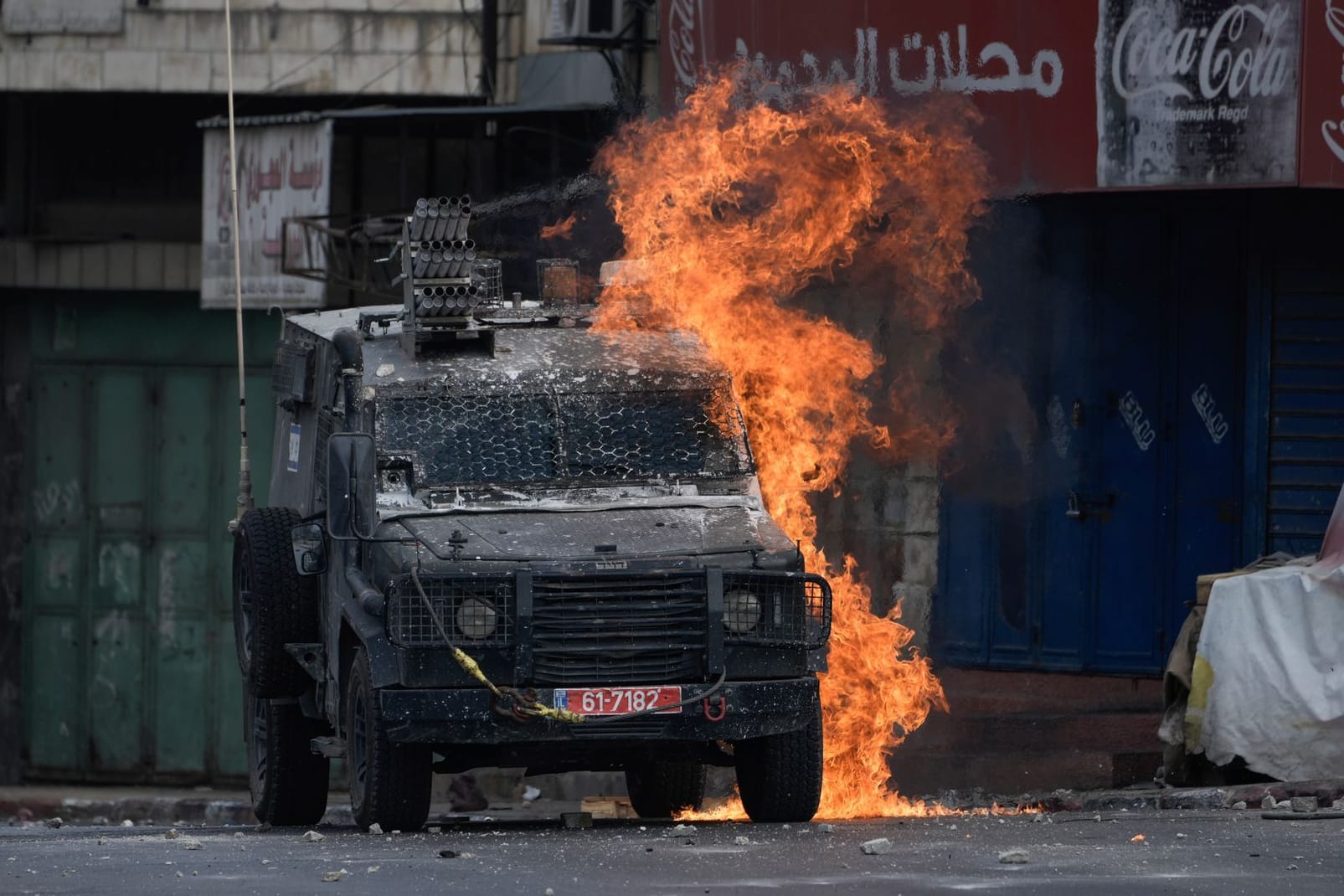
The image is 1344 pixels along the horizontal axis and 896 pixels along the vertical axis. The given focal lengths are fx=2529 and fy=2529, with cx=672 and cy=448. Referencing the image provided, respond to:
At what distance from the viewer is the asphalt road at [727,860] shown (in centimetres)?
892

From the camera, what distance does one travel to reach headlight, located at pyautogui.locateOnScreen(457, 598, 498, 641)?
10.6 meters

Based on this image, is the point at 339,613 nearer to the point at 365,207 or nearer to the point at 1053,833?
the point at 1053,833

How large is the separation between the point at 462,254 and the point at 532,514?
1.31m

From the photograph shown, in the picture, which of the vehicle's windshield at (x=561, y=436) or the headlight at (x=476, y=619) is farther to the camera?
the vehicle's windshield at (x=561, y=436)

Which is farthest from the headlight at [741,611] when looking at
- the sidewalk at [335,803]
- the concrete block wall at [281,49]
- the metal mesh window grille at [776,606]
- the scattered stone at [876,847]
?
the concrete block wall at [281,49]

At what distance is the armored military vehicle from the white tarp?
138 inches

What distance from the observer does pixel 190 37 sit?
798 inches

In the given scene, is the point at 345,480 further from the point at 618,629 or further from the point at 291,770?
the point at 291,770

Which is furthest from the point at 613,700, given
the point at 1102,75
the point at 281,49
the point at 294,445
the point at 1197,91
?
the point at 281,49

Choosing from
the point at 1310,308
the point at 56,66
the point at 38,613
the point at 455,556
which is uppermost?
the point at 56,66

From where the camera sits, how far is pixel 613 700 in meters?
10.6

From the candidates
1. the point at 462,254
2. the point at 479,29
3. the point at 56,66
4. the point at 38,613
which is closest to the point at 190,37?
the point at 56,66

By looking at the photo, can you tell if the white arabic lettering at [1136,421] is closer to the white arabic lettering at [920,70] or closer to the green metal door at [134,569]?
the white arabic lettering at [920,70]

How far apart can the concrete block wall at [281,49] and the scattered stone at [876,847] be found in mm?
11160
